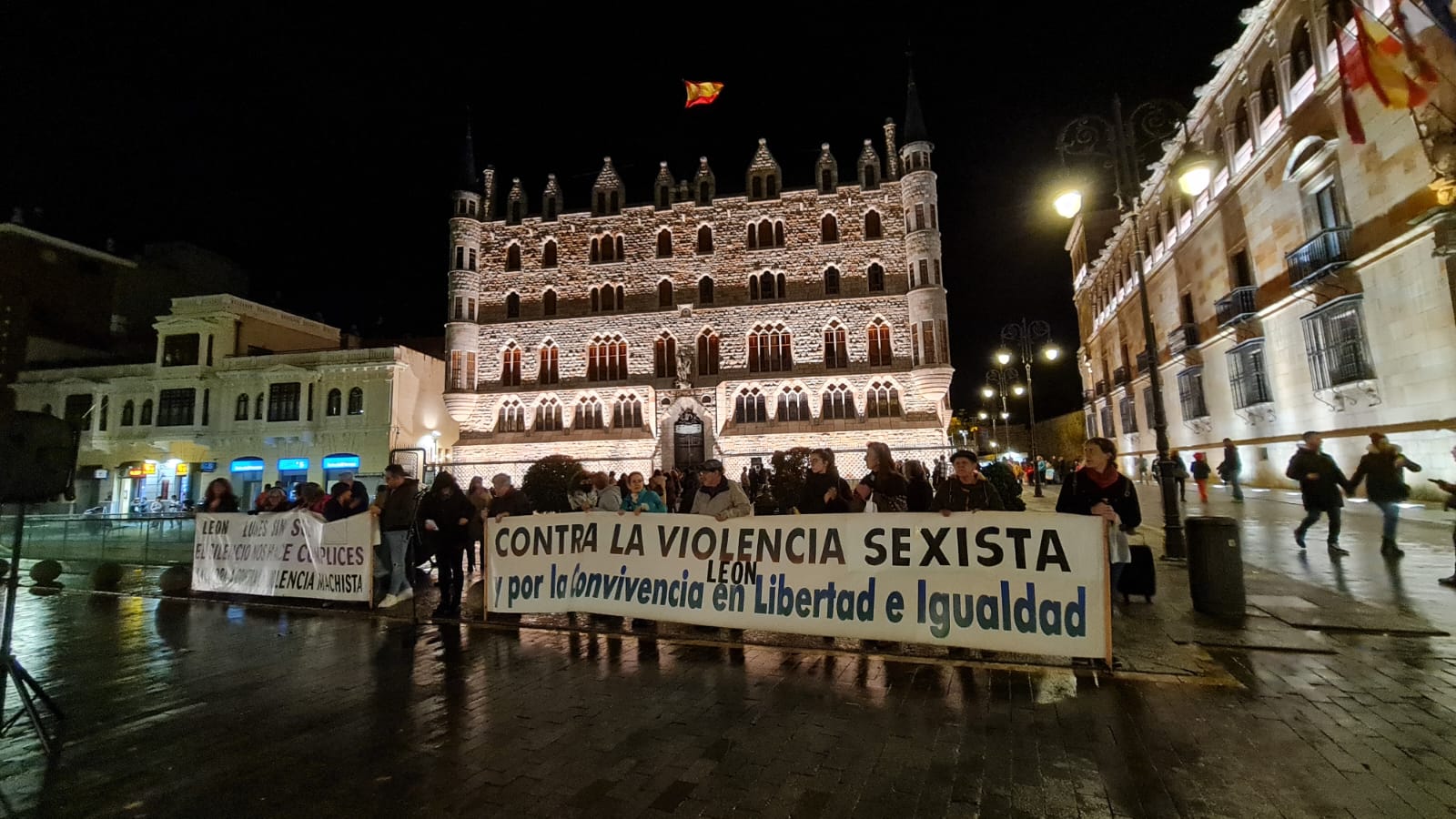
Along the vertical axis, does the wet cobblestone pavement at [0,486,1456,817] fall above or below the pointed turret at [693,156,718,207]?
below

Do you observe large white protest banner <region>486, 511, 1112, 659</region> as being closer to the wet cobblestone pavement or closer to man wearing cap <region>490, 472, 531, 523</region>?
the wet cobblestone pavement

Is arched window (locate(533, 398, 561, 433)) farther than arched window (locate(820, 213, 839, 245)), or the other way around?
arched window (locate(533, 398, 561, 433))

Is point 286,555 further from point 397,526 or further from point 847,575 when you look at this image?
point 847,575

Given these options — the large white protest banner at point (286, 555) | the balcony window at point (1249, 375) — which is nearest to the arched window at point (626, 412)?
the large white protest banner at point (286, 555)

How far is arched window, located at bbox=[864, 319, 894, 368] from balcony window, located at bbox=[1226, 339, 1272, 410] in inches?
529

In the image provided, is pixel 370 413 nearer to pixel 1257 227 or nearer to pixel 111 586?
pixel 111 586

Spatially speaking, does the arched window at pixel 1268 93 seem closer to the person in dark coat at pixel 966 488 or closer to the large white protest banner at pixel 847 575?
the person in dark coat at pixel 966 488

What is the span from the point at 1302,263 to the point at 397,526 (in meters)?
20.4

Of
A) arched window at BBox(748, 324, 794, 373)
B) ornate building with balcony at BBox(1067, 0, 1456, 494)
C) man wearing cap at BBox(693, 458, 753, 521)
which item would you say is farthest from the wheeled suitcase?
arched window at BBox(748, 324, 794, 373)

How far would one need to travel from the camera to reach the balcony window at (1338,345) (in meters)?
13.4

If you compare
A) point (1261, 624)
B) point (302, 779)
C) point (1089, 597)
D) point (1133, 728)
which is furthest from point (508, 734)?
point (1261, 624)

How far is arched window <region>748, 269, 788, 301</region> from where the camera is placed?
3122 cm

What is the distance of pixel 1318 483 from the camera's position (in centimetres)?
896

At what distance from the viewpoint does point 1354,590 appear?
683 cm
